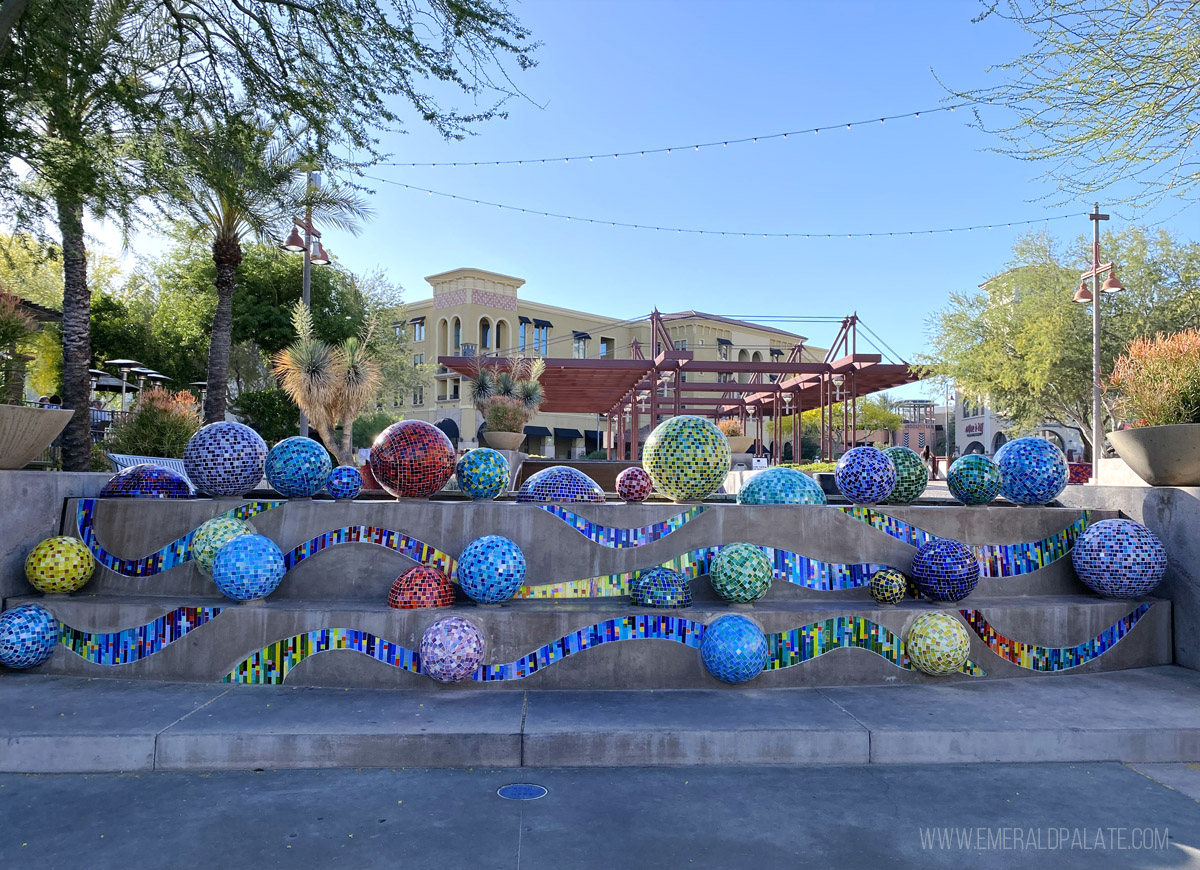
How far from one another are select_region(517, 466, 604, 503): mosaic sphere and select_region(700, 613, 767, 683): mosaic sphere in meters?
1.79

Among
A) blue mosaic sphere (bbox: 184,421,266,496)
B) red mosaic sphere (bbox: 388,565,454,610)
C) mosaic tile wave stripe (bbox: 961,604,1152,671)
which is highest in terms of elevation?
blue mosaic sphere (bbox: 184,421,266,496)

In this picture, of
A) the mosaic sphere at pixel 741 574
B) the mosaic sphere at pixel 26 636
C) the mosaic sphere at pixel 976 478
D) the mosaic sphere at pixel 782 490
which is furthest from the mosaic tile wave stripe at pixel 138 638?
the mosaic sphere at pixel 976 478

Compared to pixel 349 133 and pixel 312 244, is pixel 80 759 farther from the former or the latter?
pixel 312 244

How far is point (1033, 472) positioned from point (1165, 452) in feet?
3.16

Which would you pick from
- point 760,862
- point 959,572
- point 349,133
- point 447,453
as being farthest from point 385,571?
point 349,133

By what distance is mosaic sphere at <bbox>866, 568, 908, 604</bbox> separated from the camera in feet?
18.9

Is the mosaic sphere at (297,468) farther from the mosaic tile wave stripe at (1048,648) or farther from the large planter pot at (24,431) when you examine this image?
the mosaic tile wave stripe at (1048,648)

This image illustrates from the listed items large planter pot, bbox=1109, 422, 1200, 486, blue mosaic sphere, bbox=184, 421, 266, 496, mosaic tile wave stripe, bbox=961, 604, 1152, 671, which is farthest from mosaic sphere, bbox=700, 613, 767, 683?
blue mosaic sphere, bbox=184, 421, 266, 496

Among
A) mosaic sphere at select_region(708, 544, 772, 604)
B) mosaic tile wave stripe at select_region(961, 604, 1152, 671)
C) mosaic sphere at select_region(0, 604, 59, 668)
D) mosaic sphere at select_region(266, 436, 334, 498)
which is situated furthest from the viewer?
mosaic sphere at select_region(266, 436, 334, 498)

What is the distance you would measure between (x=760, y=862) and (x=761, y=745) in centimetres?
117

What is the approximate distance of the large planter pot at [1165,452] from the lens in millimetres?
6148

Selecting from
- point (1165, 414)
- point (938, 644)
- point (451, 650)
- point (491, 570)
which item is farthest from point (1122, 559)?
point (451, 650)

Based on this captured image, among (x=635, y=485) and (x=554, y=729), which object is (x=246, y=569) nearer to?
(x=554, y=729)

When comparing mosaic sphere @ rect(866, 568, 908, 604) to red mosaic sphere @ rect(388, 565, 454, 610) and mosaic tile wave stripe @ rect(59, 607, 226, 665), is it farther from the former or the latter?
mosaic tile wave stripe @ rect(59, 607, 226, 665)
